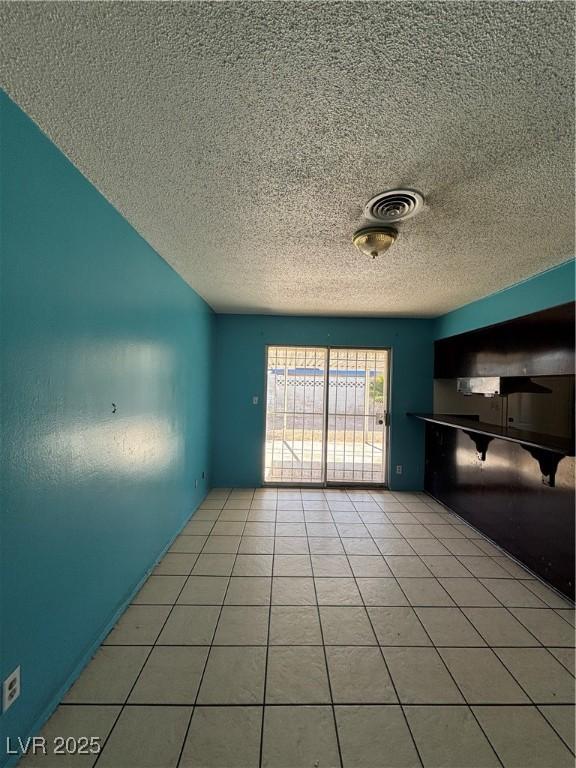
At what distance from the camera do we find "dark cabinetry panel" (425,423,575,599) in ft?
7.14

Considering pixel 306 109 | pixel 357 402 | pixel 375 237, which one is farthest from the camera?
pixel 357 402

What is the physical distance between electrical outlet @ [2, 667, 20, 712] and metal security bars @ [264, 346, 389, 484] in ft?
11.3

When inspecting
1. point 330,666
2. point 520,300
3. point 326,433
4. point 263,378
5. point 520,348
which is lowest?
point 330,666

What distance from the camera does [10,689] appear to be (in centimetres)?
109

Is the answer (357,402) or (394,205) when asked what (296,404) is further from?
(394,205)

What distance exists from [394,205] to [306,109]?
73 centimetres

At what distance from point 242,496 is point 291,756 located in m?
2.87

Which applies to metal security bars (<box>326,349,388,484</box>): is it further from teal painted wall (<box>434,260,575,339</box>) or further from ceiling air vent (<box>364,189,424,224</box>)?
ceiling air vent (<box>364,189,424,224</box>)

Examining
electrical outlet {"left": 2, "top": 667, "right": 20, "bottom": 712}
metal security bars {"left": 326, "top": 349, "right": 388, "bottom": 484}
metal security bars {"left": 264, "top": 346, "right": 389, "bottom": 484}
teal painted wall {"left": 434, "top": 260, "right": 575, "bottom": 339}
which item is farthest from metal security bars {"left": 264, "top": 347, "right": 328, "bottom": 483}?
electrical outlet {"left": 2, "top": 667, "right": 20, "bottom": 712}

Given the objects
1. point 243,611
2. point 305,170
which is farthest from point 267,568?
point 305,170

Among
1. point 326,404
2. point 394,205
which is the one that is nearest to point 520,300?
point 394,205

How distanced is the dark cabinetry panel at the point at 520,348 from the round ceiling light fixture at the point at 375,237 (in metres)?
1.49

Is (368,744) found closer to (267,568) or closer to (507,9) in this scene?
(267,568)

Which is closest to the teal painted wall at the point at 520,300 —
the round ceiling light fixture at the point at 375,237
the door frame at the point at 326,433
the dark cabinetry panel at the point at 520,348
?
the dark cabinetry panel at the point at 520,348
